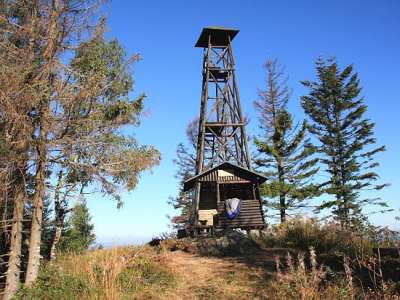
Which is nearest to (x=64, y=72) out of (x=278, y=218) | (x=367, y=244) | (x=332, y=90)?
(x=367, y=244)

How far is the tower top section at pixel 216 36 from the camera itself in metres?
22.6

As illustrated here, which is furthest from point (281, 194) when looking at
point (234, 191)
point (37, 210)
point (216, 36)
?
point (37, 210)

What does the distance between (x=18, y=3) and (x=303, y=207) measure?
2201cm

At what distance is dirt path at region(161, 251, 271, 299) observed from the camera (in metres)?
7.25

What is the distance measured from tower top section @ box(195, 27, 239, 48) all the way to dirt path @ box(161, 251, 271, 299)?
49.4 feet

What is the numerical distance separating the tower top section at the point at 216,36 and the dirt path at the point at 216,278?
1507cm

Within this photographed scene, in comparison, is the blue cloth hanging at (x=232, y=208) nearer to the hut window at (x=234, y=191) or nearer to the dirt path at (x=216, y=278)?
the hut window at (x=234, y=191)

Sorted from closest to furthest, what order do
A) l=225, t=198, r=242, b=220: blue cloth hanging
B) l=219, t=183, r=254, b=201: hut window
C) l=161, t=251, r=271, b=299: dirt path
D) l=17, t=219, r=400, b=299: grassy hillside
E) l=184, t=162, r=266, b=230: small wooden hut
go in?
l=17, t=219, r=400, b=299: grassy hillside
l=161, t=251, r=271, b=299: dirt path
l=225, t=198, r=242, b=220: blue cloth hanging
l=184, t=162, r=266, b=230: small wooden hut
l=219, t=183, r=254, b=201: hut window

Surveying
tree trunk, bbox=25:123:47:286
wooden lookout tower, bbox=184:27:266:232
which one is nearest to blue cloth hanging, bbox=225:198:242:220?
wooden lookout tower, bbox=184:27:266:232

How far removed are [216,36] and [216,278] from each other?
56.9ft

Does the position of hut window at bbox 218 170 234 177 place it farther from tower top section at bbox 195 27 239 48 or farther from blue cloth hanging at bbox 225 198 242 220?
tower top section at bbox 195 27 239 48

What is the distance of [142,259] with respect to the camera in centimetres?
990

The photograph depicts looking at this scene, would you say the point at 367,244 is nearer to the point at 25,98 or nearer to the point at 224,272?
the point at 224,272

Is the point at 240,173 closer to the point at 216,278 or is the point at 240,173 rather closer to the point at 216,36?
the point at 216,36
